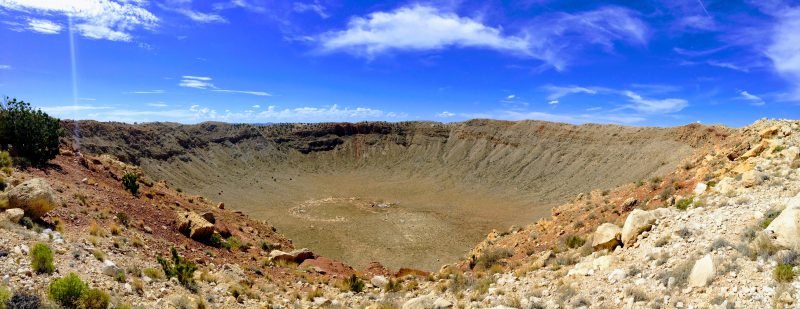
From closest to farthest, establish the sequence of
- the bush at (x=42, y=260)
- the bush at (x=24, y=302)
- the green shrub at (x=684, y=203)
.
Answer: the bush at (x=24, y=302) < the bush at (x=42, y=260) < the green shrub at (x=684, y=203)

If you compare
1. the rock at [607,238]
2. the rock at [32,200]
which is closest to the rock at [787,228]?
the rock at [607,238]

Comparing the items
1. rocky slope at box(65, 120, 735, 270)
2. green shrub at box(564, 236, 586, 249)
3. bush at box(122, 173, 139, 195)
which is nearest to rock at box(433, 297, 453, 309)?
green shrub at box(564, 236, 586, 249)

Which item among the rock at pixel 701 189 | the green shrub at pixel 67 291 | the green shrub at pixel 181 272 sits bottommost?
the green shrub at pixel 181 272

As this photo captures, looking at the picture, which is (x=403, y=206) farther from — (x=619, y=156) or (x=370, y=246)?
(x=619, y=156)

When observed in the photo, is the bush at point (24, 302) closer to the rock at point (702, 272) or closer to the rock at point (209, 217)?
the rock at point (702, 272)

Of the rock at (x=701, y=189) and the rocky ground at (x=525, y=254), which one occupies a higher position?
the rock at (x=701, y=189)

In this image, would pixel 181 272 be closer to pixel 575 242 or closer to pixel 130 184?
pixel 130 184
